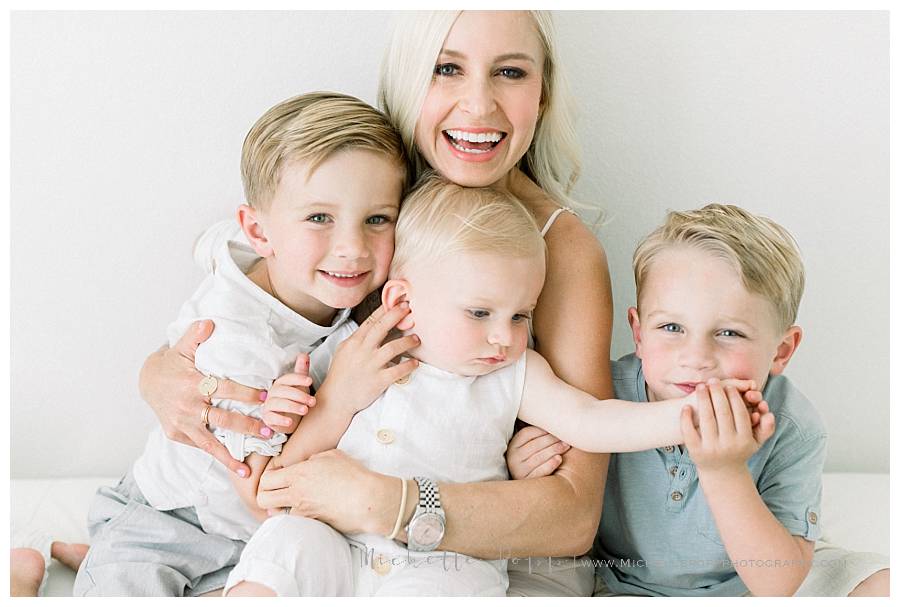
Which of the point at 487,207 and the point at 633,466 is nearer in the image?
the point at 487,207

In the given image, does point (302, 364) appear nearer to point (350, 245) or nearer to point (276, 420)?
point (276, 420)

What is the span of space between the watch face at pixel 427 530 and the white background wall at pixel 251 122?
3.22 ft

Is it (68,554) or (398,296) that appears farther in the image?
(68,554)

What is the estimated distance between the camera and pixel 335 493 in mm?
1661

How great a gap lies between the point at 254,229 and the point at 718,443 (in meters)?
0.97

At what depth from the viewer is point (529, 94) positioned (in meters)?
1.85

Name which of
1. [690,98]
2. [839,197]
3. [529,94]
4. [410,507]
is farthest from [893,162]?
[410,507]

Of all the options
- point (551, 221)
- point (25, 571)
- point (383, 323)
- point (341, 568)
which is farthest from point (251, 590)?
point (551, 221)

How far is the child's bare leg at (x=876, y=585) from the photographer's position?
5.71ft

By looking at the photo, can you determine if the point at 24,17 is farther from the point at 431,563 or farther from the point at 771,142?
the point at 771,142

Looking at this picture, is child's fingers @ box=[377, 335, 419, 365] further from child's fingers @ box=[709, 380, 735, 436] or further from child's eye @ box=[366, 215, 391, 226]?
child's fingers @ box=[709, 380, 735, 436]

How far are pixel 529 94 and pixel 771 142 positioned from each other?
81cm

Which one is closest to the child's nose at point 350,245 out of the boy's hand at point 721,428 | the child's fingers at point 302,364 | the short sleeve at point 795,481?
the child's fingers at point 302,364

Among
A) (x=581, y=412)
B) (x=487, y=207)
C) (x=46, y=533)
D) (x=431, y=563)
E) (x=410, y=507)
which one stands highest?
(x=487, y=207)
